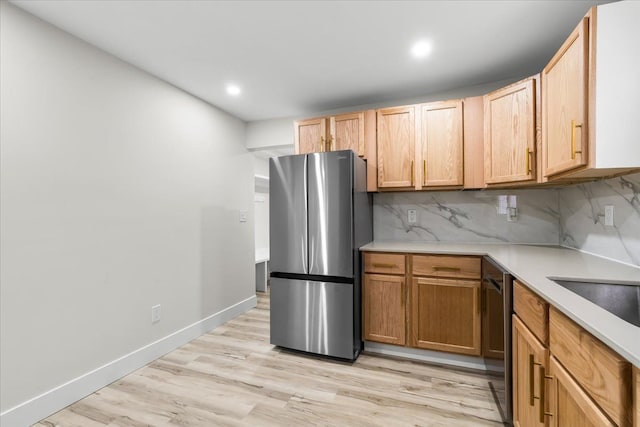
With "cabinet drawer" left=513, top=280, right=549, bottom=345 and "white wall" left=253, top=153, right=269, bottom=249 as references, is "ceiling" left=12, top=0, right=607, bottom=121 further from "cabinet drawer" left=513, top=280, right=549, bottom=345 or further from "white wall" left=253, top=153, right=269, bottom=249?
"white wall" left=253, top=153, right=269, bottom=249

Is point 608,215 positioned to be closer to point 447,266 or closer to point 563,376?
point 447,266

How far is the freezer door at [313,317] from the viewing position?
2.52 meters

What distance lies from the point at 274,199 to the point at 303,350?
137 cm

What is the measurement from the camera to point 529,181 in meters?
2.22

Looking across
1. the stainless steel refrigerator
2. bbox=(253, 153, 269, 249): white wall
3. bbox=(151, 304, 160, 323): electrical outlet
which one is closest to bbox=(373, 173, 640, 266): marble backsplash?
the stainless steel refrigerator

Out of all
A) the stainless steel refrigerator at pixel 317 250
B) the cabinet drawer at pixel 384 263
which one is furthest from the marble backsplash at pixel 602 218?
the stainless steel refrigerator at pixel 317 250

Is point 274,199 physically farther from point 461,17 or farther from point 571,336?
point 571,336

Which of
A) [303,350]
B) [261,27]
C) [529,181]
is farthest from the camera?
[303,350]

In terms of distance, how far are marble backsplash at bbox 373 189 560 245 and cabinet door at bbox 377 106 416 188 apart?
344mm

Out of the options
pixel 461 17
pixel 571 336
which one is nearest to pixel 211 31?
pixel 461 17

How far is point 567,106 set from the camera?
1.62 m

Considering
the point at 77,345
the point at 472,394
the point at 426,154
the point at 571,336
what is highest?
the point at 426,154

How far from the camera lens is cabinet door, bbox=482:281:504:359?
1773mm

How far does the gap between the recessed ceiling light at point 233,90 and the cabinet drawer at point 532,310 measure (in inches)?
105
